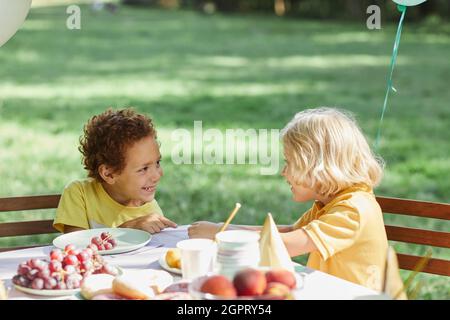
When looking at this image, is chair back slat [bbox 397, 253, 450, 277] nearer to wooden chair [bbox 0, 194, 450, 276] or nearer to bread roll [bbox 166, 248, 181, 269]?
wooden chair [bbox 0, 194, 450, 276]

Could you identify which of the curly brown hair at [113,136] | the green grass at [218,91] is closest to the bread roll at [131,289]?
the curly brown hair at [113,136]

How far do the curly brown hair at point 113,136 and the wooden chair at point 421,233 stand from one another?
0.96 m

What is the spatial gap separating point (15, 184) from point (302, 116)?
4114mm

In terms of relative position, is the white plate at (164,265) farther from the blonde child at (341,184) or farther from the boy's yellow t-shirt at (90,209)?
the boy's yellow t-shirt at (90,209)

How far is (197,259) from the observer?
2.04 m

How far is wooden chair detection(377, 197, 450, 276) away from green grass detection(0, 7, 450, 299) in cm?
128

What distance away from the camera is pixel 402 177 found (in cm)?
641

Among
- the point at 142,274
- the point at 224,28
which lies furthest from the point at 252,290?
the point at 224,28

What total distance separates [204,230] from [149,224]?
335 mm

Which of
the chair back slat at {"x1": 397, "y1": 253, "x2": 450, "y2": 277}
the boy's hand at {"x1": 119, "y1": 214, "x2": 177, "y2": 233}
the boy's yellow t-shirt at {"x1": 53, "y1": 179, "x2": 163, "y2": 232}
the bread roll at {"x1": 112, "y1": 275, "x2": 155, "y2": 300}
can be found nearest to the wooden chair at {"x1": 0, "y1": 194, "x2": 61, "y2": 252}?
the boy's yellow t-shirt at {"x1": 53, "y1": 179, "x2": 163, "y2": 232}

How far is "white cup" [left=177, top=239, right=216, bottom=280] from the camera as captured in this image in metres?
2.04

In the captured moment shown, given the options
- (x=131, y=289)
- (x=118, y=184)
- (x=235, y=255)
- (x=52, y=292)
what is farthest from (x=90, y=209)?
(x=235, y=255)

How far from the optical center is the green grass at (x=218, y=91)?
6.07 meters
